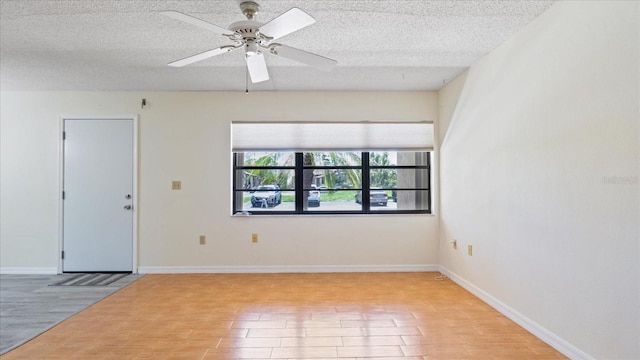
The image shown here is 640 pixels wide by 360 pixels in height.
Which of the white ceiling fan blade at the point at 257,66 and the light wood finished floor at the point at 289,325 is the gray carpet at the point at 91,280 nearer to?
the light wood finished floor at the point at 289,325

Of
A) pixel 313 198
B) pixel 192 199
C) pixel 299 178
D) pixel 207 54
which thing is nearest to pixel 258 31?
pixel 207 54

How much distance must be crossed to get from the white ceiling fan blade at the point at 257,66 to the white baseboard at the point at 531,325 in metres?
2.80

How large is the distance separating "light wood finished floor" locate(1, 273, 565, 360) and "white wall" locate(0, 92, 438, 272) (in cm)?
60

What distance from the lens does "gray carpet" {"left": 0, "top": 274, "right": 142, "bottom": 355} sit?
282cm

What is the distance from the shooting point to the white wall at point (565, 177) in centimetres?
194

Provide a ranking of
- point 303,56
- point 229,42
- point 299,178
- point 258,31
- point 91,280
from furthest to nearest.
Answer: point 299,178
point 91,280
point 229,42
point 303,56
point 258,31

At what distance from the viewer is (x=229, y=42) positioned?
323 cm

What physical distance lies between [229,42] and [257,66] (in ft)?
2.38

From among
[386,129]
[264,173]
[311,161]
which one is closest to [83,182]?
[264,173]

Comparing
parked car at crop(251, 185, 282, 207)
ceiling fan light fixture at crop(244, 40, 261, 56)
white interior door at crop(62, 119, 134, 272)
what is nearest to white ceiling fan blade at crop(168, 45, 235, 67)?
ceiling fan light fixture at crop(244, 40, 261, 56)

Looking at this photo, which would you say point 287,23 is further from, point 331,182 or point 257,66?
point 331,182

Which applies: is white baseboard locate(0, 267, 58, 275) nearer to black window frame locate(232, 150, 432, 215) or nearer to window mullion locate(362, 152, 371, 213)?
black window frame locate(232, 150, 432, 215)

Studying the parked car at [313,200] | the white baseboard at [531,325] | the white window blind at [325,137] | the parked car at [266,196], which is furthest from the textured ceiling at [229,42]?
the white baseboard at [531,325]

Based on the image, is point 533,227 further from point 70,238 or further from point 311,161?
point 70,238
